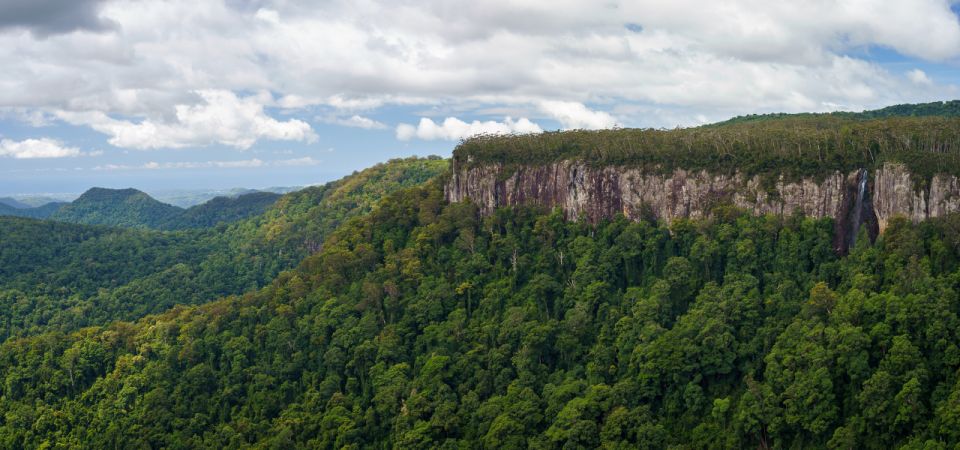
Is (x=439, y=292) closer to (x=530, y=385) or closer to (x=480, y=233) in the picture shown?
(x=480, y=233)

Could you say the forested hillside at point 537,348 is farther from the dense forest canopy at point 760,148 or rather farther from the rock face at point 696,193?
the dense forest canopy at point 760,148

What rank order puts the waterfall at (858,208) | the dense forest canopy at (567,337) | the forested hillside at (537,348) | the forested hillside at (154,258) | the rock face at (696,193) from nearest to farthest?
the forested hillside at (537,348) → the dense forest canopy at (567,337) → the rock face at (696,193) → the waterfall at (858,208) → the forested hillside at (154,258)

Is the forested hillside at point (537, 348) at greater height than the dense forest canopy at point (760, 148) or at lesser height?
lesser

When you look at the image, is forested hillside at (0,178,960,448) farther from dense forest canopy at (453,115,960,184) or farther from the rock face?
dense forest canopy at (453,115,960,184)

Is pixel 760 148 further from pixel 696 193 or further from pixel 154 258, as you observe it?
pixel 154 258

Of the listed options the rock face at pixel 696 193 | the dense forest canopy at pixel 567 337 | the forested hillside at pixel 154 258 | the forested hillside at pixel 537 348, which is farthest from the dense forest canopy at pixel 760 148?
the forested hillside at pixel 154 258

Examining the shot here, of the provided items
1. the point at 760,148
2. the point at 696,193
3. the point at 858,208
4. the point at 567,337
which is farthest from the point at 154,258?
the point at 858,208

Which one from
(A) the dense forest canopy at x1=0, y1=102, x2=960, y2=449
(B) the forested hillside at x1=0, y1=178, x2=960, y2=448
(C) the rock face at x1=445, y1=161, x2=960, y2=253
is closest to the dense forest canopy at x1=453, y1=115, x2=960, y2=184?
(A) the dense forest canopy at x1=0, y1=102, x2=960, y2=449
